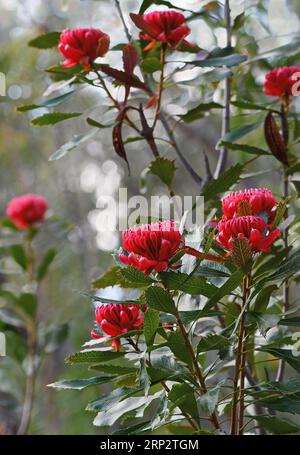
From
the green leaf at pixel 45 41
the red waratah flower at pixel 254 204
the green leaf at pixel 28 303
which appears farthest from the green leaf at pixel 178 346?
the green leaf at pixel 28 303

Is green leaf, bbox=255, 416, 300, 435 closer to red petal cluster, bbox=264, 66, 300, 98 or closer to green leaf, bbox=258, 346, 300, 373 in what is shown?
green leaf, bbox=258, 346, 300, 373

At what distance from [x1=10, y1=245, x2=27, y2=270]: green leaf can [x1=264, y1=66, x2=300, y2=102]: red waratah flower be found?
2.96 feet

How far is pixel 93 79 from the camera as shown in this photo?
42.8 inches

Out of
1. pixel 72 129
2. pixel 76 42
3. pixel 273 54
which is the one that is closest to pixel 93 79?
pixel 76 42

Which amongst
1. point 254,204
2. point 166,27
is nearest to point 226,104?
point 166,27

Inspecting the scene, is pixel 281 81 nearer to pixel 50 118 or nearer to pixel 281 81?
pixel 281 81

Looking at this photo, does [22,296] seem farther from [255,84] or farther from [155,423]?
[155,423]

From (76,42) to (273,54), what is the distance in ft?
1.22

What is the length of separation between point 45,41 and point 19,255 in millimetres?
737

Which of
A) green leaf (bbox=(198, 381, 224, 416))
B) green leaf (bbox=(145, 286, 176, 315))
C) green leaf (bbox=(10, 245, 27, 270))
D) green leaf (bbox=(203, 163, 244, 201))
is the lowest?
green leaf (bbox=(198, 381, 224, 416))

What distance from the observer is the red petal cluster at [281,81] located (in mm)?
1098

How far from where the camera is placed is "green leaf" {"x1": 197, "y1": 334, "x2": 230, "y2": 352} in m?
0.74

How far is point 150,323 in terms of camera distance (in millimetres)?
714

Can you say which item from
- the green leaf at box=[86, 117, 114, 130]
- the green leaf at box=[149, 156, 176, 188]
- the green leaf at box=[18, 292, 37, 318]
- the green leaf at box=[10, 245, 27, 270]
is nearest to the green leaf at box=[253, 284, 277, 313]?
the green leaf at box=[149, 156, 176, 188]
